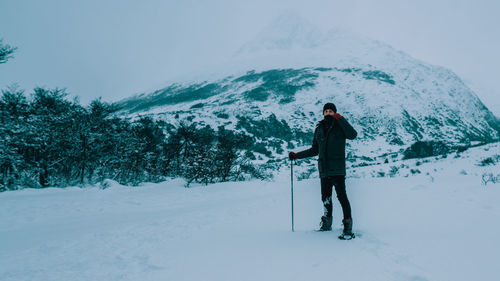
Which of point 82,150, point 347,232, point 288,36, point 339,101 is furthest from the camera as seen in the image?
A: point 288,36

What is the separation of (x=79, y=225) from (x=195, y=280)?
A: 11.6ft

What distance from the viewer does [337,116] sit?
135 inches

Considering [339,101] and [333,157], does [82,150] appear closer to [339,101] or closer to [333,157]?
[333,157]

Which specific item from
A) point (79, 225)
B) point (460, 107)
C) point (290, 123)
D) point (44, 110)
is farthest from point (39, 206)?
point (460, 107)

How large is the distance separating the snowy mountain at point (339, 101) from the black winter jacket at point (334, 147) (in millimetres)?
29457

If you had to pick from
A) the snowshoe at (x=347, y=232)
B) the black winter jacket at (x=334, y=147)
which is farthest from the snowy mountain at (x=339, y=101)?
the snowshoe at (x=347, y=232)

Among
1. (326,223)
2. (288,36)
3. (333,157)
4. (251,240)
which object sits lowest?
(251,240)

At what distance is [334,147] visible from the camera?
348 cm

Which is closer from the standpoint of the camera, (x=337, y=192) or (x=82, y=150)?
(x=337, y=192)

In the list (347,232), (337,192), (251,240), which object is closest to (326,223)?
(347,232)

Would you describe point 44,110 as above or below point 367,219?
above

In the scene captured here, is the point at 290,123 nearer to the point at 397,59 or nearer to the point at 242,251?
the point at 242,251

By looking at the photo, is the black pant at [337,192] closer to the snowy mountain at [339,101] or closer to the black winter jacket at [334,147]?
the black winter jacket at [334,147]

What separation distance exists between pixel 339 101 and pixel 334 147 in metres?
61.2
